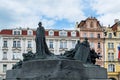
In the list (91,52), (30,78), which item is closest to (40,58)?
(30,78)

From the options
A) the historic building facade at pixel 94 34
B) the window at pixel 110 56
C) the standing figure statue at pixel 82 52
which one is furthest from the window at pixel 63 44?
the standing figure statue at pixel 82 52

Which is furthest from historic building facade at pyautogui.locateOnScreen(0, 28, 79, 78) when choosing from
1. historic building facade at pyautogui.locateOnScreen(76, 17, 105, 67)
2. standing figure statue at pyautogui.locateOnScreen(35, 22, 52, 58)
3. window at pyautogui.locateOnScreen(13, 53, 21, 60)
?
standing figure statue at pyautogui.locateOnScreen(35, 22, 52, 58)

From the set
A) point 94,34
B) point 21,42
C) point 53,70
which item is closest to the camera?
point 53,70

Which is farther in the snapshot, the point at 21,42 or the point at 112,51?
the point at 112,51

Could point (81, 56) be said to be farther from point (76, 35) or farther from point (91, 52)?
point (76, 35)

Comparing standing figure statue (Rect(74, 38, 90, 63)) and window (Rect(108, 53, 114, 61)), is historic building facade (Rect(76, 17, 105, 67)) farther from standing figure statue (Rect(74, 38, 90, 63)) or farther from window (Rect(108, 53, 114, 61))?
standing figure statue (Rect(74, 38, 90, 63))

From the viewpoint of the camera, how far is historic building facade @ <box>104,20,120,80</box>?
203 ft

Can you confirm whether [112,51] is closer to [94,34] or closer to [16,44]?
[94,34]

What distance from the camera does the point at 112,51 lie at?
2467 inches

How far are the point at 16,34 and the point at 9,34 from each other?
1.21 meters

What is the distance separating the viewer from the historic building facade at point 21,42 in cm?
5975

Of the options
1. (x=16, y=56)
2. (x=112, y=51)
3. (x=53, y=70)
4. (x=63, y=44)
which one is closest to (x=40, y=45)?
(x=53, y=70)

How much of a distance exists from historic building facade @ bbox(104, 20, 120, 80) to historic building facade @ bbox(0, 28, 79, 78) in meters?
5.91

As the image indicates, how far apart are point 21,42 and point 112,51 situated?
16.6 meters
